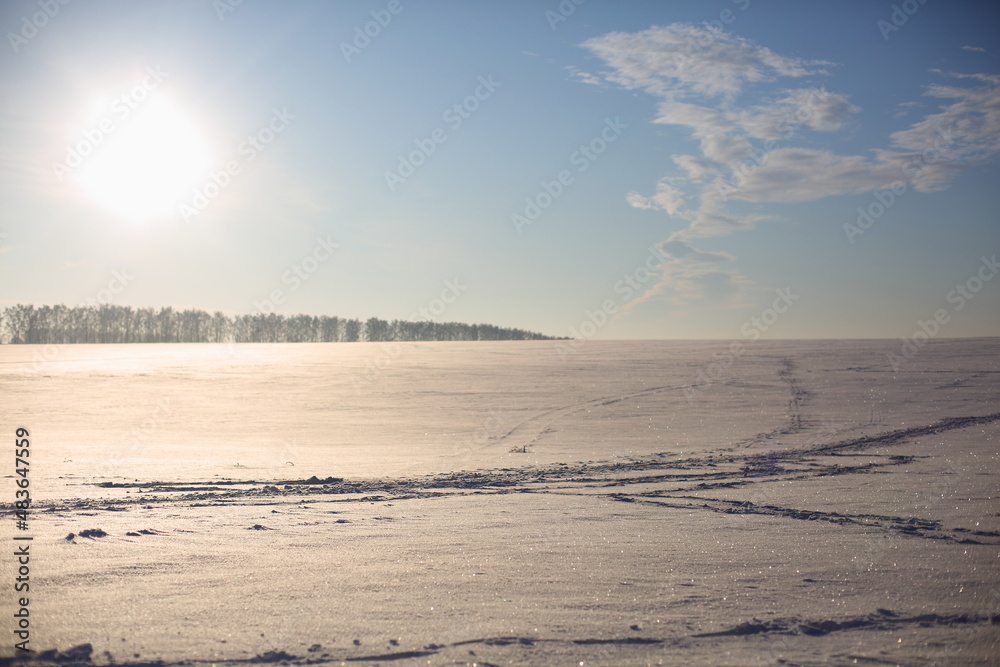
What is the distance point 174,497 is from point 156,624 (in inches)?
189

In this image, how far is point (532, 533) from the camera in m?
6.45

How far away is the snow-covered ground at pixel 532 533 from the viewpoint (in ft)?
13.2

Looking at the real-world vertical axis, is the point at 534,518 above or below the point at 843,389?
below

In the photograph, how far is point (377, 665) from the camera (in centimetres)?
366

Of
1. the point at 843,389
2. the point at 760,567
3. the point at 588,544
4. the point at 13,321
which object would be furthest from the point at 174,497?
the point at 13,321

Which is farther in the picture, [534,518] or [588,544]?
[534,518]

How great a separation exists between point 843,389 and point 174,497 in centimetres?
1844

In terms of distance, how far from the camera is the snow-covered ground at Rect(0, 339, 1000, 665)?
403 centimetres

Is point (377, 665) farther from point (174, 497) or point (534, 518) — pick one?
point (174, 497)

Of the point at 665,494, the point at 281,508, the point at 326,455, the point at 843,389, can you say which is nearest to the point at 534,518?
the point at 665,494

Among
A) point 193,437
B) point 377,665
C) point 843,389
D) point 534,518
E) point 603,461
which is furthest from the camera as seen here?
point 843,389

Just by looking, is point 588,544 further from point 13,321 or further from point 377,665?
Answer: point 13,321

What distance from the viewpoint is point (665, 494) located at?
28.2ft

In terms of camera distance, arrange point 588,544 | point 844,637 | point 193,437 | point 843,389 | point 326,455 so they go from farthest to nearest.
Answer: point 843,389 → point 193,437 → point 326,455 → point 588,544 → point 844,637
